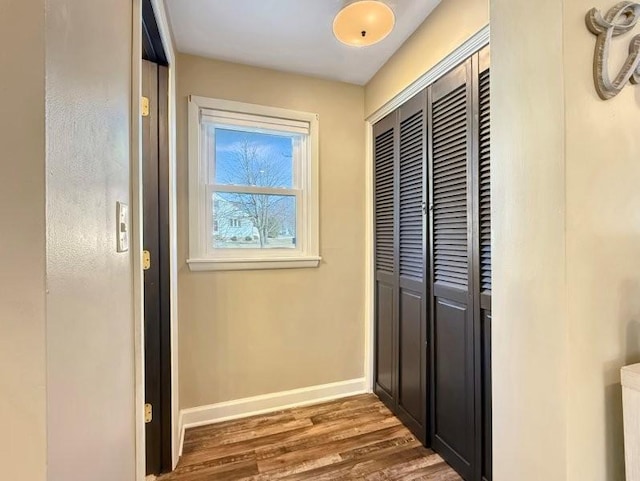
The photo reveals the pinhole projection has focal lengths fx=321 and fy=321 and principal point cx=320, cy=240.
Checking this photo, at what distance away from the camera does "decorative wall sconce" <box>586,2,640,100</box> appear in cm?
83

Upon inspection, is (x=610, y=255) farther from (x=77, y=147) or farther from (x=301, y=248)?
(x=301, y=248)

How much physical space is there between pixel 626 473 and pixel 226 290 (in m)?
1.97

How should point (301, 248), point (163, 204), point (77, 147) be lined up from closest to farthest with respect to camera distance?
point (77, 147)
point (163, 204)
point (301, 248)

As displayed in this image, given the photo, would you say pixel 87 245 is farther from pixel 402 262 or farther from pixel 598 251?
pixel 402 262

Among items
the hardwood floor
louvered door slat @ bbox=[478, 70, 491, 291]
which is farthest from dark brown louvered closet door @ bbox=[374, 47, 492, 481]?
the hardwood floor

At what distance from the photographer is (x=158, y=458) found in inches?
65.6

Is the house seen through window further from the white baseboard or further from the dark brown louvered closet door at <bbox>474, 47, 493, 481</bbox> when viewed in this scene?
the dark brown louvered closet door at <bbox>474, 47, 493, 481</bbox>

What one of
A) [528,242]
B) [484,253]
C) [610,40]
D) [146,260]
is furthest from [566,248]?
[146,260]

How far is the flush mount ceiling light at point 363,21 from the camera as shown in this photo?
5.02 ft

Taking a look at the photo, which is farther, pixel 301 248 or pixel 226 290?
pixel 301 248

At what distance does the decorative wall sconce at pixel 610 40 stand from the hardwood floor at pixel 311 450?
5.90 ft

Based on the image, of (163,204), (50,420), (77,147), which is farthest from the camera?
(163,204)

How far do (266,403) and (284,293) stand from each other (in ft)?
2.55

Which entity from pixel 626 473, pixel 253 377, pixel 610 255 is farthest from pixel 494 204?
pixel 253 377
